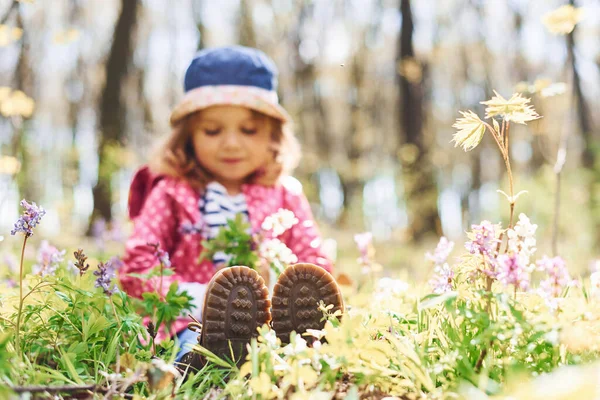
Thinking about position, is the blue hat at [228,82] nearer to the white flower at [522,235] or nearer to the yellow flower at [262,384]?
the white flower at [522,235]

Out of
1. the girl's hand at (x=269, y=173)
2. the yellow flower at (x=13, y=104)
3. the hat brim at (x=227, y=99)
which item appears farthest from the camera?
the yellow flower at (x=13, y=104)

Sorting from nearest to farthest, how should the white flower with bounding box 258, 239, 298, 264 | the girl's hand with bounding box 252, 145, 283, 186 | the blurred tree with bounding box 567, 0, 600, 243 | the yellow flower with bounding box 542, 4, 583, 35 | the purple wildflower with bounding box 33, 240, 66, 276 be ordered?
the purple wildflower with bounding box 33, 240, 66, 276 → the white flower with bounding box 258, 239, 298, 264 → the yellow flower with bounding box 542, 4, 583, 35 → the girl's hand with bounding box 252, 145, 283, 186 → the blurred tree with bounding box 567, 0, 600, 243

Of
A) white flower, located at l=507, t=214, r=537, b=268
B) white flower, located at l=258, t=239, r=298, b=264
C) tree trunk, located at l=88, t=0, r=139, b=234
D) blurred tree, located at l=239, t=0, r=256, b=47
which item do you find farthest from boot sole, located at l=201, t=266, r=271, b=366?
blurred tree, located at l=239, t=0, r=256, b=47

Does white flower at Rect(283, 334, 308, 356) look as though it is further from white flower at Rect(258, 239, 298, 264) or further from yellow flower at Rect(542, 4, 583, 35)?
yellow flower at Rect(542, 4, 583, 35)

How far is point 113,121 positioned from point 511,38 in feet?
24.6

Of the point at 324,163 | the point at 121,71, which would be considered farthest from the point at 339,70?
the point at 121,71

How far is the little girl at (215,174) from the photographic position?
2824 mm

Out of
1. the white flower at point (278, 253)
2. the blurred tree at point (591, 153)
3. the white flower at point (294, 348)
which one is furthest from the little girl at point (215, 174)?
the blurred tree at point (591, 153)

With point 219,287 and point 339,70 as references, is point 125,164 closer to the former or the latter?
point 339,70

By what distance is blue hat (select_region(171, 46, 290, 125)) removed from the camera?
2.95m

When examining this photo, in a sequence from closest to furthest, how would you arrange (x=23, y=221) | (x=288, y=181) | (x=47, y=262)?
(x=23, y=221)
(x=47, y=262)
(x=288, y=181)

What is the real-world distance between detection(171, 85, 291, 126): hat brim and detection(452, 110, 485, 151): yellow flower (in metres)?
1.53

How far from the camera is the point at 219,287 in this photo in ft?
5.80

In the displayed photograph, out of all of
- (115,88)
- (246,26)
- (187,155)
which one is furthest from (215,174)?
(246,26)
